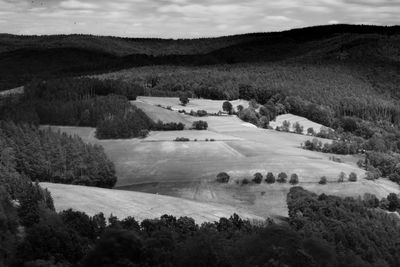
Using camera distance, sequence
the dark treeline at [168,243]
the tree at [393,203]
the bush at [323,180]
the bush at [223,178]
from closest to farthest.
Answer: the dark treeline at [168,243] → the tree at [393,203] → the bush at [323,180] → the bush at [223,178]

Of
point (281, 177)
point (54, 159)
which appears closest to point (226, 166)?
point (281, 177)

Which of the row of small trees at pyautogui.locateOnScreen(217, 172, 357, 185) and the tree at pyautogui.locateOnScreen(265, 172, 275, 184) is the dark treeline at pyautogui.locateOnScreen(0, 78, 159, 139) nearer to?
the row of small trees at pyautogui.locateOnScreen(217, 172, 357, 185)

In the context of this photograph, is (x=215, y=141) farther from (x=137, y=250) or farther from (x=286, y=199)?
(x=137, y=250)

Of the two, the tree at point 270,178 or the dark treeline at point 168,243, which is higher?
the dark treeline at point 168,243

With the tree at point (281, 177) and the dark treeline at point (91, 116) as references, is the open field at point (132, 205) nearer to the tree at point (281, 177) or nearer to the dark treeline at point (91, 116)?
the tree at point (281, 177)

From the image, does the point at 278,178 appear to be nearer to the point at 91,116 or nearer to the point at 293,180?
the point at 293,180

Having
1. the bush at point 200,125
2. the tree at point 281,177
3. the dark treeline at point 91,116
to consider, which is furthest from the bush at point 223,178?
the bush at point 200,125
